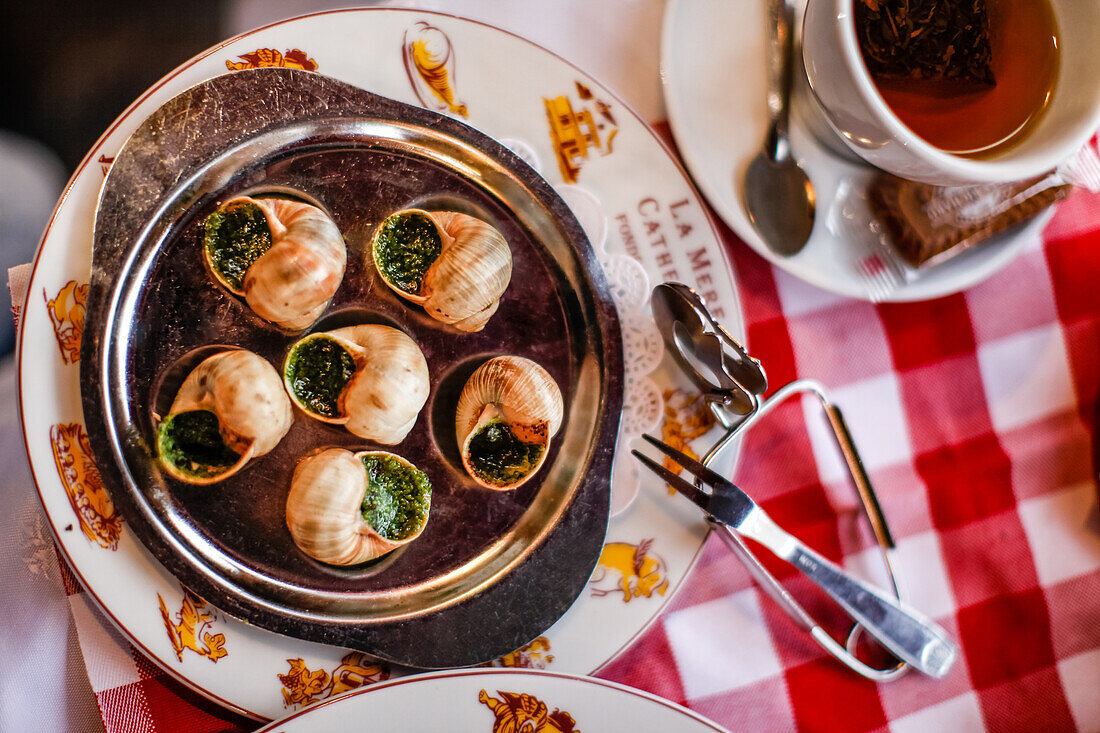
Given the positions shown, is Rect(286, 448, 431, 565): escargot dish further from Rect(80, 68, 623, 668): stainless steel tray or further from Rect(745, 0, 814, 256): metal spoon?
Rect(745, 0, 814, 256): metal spoon

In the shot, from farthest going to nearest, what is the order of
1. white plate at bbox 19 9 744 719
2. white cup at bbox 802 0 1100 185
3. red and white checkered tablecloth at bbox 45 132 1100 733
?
red and white checkered tablecloth at bbox 45 132 1100 733 < white plate at bbox 19 9 744 719 < white cup at bbox 802 0 1100 185

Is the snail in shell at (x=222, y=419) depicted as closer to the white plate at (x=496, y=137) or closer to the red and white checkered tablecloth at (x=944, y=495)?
the white plate at (x=496, y=137)

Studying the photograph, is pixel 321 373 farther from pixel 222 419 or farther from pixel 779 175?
pixel 779 175

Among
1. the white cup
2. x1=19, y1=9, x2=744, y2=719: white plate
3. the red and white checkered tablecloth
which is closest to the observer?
the white cup

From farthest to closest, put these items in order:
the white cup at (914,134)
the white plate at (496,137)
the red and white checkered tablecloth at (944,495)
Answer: the red and white checkered tablecloth at (944,495), the white plate at (496,137), the white cup at (914,134)

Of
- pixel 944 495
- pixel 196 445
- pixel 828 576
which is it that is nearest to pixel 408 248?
pixel 196 445

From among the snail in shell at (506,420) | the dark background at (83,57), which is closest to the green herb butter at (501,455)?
the snail in shell at (506,420)

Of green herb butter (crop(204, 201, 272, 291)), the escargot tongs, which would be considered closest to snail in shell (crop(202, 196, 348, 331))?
green herb butter (crop(204, 201, 272, 291))
